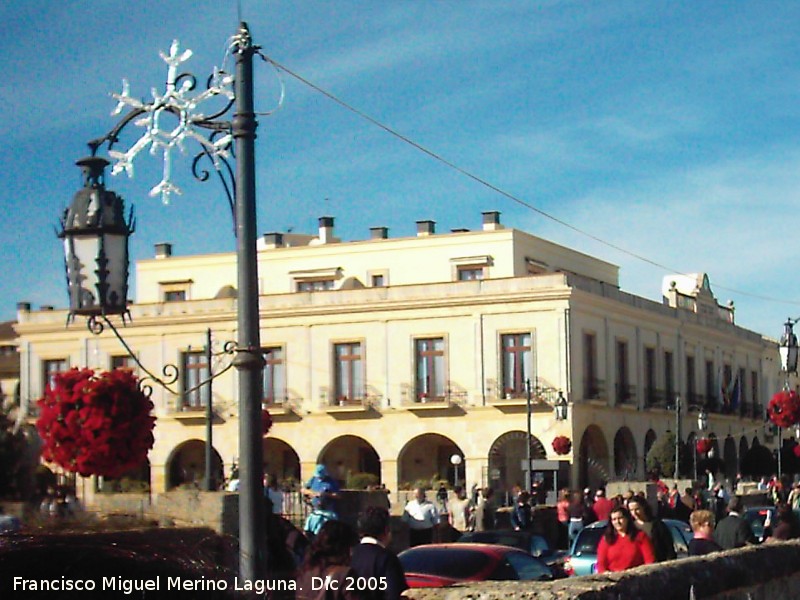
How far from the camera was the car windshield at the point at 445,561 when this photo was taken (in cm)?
1326

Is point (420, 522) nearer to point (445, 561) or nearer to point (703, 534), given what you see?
point (445, 561)

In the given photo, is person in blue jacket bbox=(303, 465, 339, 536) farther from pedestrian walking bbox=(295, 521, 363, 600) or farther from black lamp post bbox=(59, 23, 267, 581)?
pedestrian walking bbox=(295, 521, 363, 600)

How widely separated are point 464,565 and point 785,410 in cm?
2814

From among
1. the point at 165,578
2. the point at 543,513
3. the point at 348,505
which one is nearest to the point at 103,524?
the point at 165,578

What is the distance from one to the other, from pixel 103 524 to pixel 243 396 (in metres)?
3.44

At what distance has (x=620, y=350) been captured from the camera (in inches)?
2037

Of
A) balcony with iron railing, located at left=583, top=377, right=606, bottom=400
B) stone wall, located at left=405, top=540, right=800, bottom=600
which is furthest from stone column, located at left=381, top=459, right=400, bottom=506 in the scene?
stone wall, located at left=405, top=540, right=800, bottom=600

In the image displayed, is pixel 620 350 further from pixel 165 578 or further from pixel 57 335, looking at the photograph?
pixel 165 578

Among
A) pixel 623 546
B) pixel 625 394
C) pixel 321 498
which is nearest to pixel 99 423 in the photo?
pixel 321 498

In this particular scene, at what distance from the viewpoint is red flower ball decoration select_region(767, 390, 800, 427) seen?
3950 cm

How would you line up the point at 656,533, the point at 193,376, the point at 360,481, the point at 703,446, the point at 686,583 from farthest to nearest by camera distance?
the point at 193,376 < the point at 360,481 < the point at 703,446 < the point at 656,533 < the point at 686,583

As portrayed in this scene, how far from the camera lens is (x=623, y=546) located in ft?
37.9

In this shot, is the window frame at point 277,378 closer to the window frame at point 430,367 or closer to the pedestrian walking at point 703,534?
the window frame at point 430,367

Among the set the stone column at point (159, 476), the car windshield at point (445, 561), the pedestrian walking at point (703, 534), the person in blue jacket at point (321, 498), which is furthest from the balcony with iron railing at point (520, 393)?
the pedestrian walking at point (703, 534)
